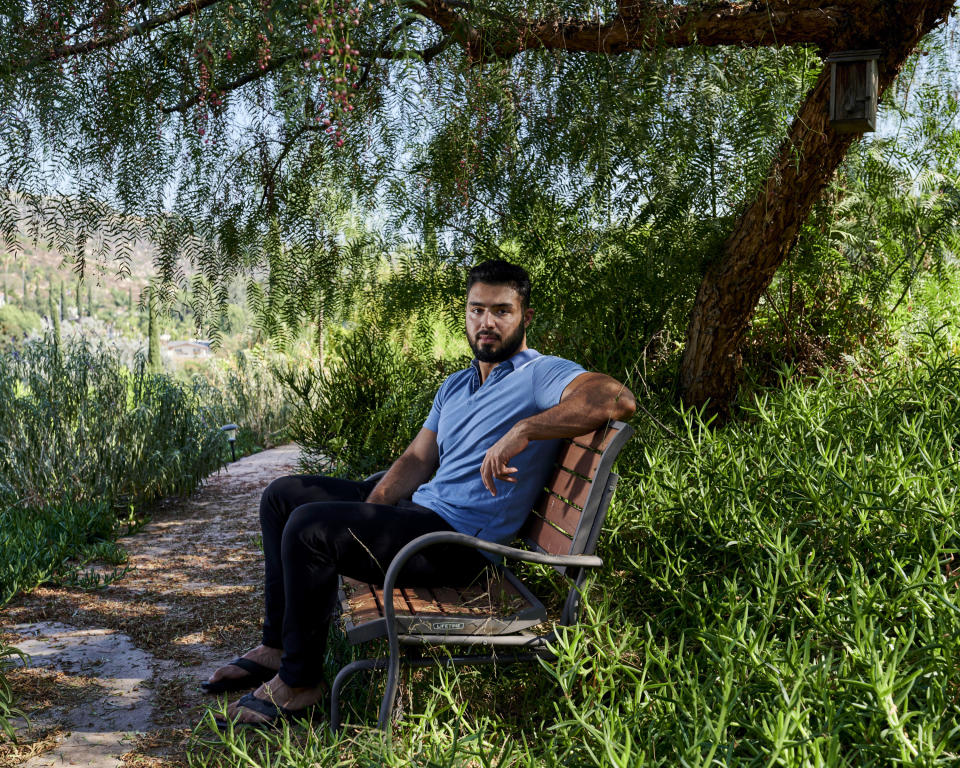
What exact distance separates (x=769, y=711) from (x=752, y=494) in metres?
1.13

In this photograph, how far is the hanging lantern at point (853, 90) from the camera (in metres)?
3.65

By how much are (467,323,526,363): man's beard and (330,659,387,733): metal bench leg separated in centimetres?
116

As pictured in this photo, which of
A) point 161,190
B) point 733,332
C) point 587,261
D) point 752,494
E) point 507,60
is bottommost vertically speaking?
point 752,494

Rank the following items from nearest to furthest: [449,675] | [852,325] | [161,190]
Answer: [449,675]
[161,190]
[852,325]

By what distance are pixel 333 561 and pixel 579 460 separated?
2.74ft

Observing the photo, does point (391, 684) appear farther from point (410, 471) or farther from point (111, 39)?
point (111, 39)

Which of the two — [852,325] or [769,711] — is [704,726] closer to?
[769,711]

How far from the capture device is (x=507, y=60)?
347 centimetres

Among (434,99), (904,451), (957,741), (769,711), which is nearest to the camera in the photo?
(957,741)

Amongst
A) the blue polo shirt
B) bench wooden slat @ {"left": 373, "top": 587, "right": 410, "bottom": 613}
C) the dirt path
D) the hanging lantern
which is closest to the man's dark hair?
the blue polo shirt

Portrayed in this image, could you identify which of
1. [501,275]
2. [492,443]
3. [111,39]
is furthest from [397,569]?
[111,39]

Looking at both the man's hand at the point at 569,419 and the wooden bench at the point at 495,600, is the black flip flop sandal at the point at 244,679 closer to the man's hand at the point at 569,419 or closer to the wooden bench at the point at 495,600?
the wooden bench at the point at 495,600

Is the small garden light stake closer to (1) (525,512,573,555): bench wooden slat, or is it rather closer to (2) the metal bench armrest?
(1) (525,512,573,555): bench wooden slat

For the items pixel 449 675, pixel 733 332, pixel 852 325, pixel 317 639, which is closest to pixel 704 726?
pixel 449 675
